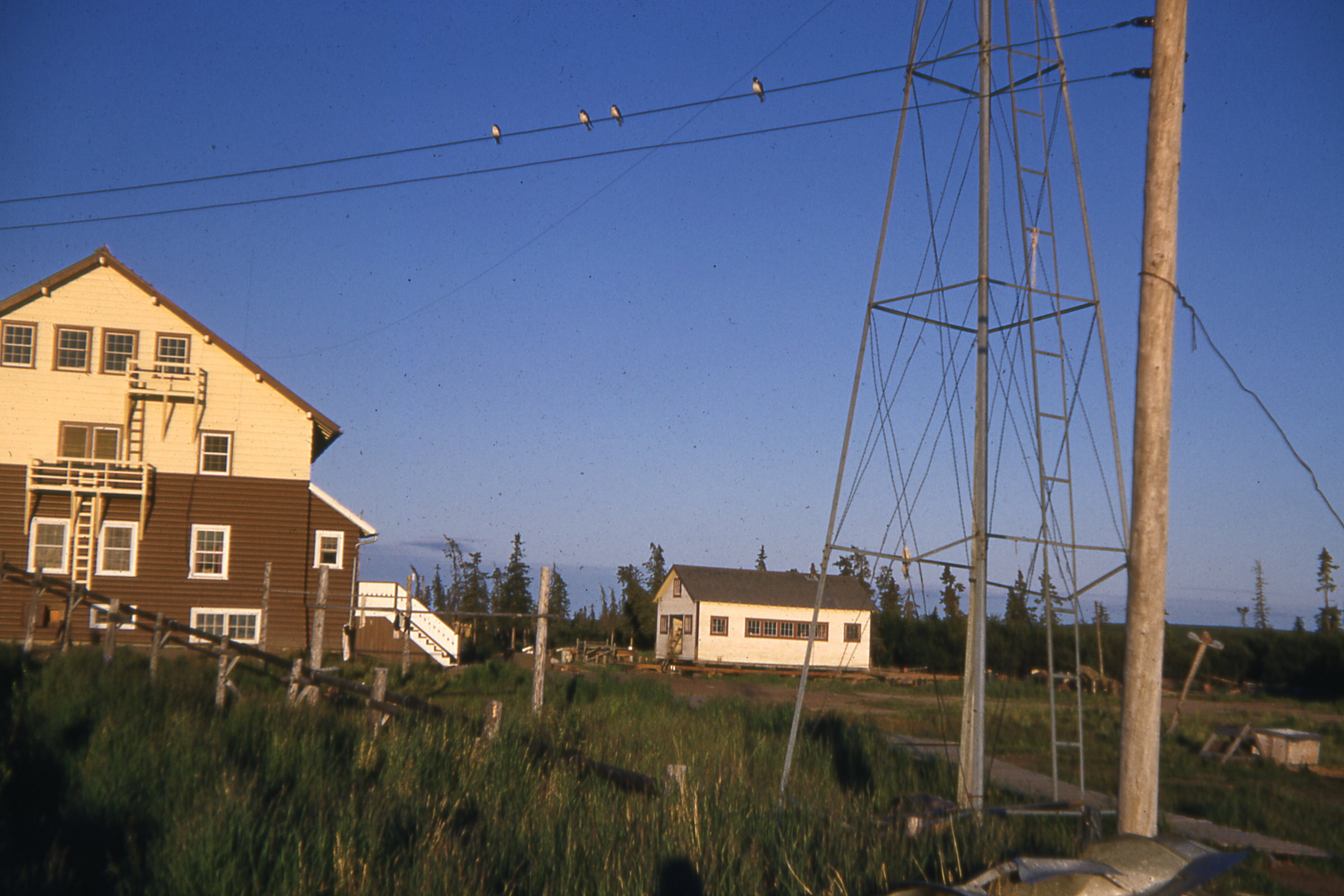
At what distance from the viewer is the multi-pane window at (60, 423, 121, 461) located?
105 ft

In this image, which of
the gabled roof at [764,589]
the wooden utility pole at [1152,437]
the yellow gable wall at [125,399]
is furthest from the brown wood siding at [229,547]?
the wooden utility pole at [1152,437]

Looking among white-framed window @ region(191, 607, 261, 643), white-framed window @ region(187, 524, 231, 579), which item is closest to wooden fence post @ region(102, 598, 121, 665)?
white-framed window @ region(191, 607, 261, 643)

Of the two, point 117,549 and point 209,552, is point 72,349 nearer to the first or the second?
point 117,549

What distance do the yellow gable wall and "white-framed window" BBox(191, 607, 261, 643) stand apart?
435 centimetres

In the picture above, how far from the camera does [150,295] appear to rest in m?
32.6

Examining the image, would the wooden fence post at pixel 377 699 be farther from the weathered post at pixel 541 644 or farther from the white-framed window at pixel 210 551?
the white-framed window at pixel 210 551

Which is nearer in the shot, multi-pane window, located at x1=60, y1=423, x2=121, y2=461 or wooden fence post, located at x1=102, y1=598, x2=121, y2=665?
wooden fence post, located at x1=102, y1=598, x2=121, y2=665

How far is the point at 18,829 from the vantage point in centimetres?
895

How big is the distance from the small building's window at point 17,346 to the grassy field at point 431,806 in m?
18.9

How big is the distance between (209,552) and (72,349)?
296 inches

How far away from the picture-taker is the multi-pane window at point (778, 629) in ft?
154

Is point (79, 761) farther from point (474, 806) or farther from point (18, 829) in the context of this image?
point (474, 806)

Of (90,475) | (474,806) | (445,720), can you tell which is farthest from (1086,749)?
(90,475)

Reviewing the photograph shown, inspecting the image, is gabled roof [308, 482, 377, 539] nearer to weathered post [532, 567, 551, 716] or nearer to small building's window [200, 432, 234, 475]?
small building's window [200, 432, 234, 475]
